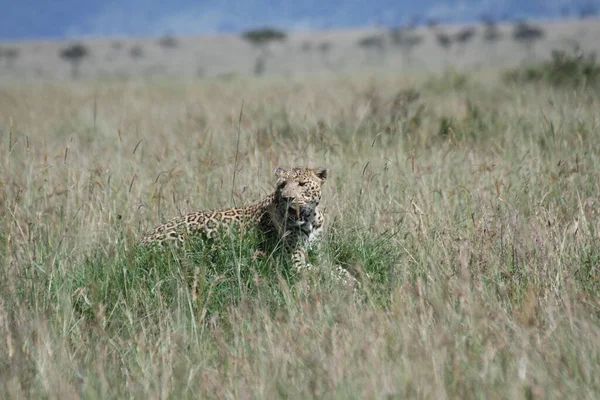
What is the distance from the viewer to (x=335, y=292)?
11.7 ft

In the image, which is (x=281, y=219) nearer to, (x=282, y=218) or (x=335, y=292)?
(x=282, y=218)

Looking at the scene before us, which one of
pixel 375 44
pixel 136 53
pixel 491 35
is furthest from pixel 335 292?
pixel 136 53

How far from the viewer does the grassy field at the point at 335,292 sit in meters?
2.83

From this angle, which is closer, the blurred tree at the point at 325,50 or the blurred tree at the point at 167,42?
the blurred tree at the point at 325,50

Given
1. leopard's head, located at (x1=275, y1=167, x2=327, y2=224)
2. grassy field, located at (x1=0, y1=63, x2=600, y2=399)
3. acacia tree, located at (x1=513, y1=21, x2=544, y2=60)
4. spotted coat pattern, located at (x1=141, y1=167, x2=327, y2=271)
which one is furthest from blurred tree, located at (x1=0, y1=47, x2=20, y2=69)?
leopard's head, located at (x1=275, y1=167, x2=327, y2=224)

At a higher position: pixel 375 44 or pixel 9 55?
pixel 375 44

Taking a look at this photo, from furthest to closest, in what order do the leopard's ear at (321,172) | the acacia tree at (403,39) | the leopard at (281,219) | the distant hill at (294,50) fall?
the acacia tree at (403,39) < the distant hill at (294,50) < the leopard's ear at (321,172) < the leopard at (281,219)

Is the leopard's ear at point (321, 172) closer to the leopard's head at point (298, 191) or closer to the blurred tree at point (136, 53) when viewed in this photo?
the leopard's head at point (298, 191)

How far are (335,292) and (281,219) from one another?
139 cm

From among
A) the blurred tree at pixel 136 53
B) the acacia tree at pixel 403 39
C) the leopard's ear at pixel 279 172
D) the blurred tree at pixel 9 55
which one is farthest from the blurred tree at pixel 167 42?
the leopard's ear at pixel 279 172

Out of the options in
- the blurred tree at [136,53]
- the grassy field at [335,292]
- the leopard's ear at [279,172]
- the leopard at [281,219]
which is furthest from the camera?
the blurred tree at [136,53]

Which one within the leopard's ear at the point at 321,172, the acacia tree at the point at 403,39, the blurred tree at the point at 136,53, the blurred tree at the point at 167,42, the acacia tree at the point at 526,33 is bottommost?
the blurred tree at the point at 136,53

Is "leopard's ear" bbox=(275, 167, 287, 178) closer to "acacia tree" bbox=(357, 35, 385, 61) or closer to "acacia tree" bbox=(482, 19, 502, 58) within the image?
"acacia tree" bbox=(357, 35, 385, 61)

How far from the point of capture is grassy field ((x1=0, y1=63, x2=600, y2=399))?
9.27 feet
